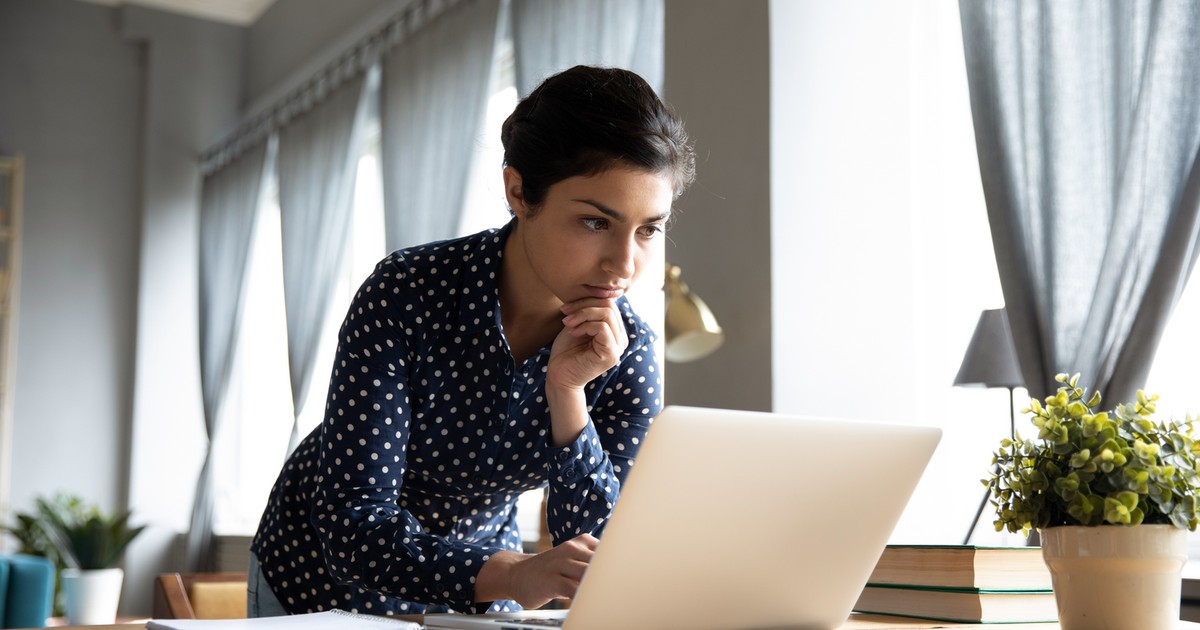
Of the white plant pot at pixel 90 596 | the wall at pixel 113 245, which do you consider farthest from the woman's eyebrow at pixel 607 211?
the wall at pixel 113 245

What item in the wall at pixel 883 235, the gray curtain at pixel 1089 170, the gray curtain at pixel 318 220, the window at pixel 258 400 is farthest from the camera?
the window at pixel 258 400

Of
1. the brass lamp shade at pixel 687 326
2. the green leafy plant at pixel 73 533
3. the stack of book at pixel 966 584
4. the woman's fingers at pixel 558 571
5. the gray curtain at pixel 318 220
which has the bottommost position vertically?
the green leafy plant at pixel 73 533

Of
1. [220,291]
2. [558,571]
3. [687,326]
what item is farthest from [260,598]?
[220,291]

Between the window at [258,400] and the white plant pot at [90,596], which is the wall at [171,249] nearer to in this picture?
the window at [258,400]

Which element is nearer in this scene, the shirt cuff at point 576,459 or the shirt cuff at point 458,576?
the shirt cuff at point 458,576

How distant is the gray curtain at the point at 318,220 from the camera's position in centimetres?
471

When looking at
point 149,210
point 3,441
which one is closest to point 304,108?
point 149,210

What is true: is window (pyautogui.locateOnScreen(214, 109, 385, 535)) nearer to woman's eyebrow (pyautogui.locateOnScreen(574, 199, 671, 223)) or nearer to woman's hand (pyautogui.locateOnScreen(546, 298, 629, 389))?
woman's hand (pyautogui.locateOnScreen(546, 298, 629, 389))

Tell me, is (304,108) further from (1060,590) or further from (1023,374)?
(1060,590)

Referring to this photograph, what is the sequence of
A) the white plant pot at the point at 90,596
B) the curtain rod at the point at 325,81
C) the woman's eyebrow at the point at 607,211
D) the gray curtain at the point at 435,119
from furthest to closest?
1. the white plant pot at the point at 90,596
2. the curtain rod at the point at 325,81
3. the gray curtain at the point at 435,119
4. the woman's eyebrow at the point at 607,211

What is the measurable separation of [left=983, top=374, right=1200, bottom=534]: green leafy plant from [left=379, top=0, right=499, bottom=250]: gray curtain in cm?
287

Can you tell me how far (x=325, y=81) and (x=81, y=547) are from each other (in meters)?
2.31

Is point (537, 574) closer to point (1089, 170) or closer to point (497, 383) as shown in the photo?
point (497, 383)

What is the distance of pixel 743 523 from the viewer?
89 cm
